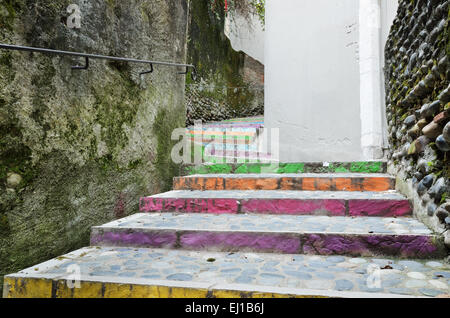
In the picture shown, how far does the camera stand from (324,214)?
223cm

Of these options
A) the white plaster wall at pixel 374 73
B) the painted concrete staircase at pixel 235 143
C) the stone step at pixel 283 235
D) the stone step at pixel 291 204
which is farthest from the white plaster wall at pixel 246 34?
the stone step at pixel 283 235

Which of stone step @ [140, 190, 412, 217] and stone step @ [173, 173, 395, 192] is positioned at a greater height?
stone step @ [173, 173, 395, 192]

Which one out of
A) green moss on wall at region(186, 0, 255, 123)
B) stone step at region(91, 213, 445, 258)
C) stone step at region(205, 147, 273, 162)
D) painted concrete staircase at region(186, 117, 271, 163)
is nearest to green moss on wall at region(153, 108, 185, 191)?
stone step at region(91, 213, 445, 258)

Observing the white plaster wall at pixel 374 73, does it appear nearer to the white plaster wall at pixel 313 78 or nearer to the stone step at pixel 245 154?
the white plaster wall at pixel 313 78

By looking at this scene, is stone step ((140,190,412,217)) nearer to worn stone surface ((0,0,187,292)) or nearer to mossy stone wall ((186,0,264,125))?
worn stone surface ((0,0,187,292))

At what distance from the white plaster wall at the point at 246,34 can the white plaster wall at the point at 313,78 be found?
5.90 metres

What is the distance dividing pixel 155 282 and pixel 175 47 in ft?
8.15

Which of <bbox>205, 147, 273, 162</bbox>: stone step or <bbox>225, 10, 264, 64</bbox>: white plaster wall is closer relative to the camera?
<bbox>205, 147, 273, 162</bbox>: stone step

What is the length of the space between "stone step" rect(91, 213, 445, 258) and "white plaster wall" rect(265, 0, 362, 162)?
275cm

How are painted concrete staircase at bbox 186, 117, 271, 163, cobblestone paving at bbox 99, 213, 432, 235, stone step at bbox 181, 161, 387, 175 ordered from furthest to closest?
painted concrete staircase at bbox 186, 117, 271, 163, stone step at bbox 181, 161, 387, 175, cobblestone paving at bbox 99, 213, 432, 235

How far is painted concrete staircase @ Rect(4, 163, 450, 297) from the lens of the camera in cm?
127

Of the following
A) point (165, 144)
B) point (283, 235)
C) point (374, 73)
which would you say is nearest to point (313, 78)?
point (374, 73)
